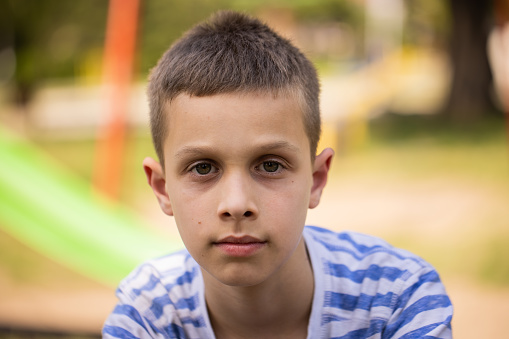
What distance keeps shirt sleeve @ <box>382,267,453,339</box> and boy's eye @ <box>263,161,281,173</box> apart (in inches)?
19.4

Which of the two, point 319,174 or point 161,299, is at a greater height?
point 319,174

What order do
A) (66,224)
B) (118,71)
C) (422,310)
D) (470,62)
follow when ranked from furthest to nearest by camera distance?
(470,62) → (118,71) → (66,224) → (422,310)

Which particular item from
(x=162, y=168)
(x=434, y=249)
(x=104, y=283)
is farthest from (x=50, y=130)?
(x=162, y=168)

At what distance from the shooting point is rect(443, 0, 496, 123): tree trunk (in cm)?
958

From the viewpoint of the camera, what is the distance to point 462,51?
9.70 meters

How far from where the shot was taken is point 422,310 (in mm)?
1528

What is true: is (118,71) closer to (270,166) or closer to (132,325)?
(132,325)

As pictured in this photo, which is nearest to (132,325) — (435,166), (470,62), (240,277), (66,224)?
(240,277)

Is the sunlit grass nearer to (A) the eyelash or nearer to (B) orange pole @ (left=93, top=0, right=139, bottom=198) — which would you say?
(B) orange pole @ (left=93, top=0, right=139, bottom=198)

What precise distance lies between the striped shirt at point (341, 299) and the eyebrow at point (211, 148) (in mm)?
412

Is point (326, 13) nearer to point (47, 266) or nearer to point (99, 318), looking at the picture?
point (47, 266)

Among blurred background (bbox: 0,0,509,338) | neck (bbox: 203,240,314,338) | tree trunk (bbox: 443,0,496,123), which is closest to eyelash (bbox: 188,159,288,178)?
neck (bbox: 203,240,314,338)

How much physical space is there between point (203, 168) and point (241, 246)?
0.72ft

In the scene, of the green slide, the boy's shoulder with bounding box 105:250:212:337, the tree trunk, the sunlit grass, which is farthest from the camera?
the tree trunk
